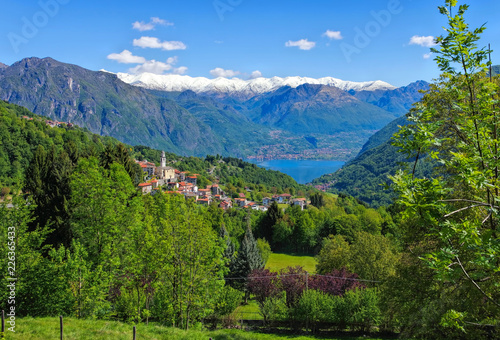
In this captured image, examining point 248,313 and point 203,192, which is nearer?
point 248,313

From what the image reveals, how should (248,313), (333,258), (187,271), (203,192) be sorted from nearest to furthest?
(187,271), (248,313), (333,258), (203,192)

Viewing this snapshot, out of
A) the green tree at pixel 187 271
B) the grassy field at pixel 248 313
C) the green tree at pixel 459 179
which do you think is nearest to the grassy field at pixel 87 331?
the green tree at pixel 187 271

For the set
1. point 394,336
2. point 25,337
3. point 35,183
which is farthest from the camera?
point 35,183

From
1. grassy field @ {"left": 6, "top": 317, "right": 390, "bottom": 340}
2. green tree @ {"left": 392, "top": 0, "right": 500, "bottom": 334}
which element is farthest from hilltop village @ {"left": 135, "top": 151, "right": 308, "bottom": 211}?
green tree @ {"left": 392, "top": 0, "right": 500, "bottom": 334}

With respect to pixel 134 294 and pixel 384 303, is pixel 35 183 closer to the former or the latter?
pixel 134 294

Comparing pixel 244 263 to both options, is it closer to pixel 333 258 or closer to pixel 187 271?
pixel 333 258

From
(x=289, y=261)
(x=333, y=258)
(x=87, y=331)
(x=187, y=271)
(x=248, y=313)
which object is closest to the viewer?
(x=87, y=331)

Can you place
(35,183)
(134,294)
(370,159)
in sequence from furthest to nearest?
1. (370,159)
2. (35,183)
3. (134,294)

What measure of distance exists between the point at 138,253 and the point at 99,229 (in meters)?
1.93

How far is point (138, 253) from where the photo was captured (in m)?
14.7

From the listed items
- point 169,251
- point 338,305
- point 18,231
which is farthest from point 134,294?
point 338,305

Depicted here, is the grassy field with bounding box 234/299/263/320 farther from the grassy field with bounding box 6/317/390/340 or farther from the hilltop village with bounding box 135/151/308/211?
the hilltop village with bounding box 135/151/308/211

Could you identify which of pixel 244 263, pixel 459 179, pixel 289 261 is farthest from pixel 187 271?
pixel 289 261

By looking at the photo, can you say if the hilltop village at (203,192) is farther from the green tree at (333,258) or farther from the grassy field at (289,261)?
the green tree at (333,258)
